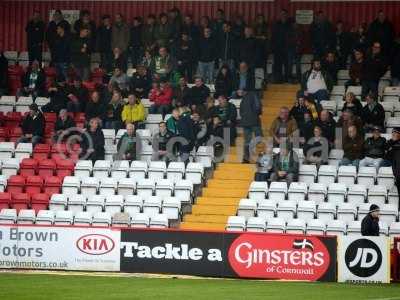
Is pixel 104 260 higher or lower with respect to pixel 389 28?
lower

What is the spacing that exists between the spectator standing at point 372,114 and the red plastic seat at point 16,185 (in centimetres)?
912

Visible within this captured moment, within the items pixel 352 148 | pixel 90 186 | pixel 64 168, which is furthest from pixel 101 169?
pixel 352 148

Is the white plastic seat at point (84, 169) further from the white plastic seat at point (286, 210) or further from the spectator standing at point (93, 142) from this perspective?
the white plastic seat at point (286, 210)

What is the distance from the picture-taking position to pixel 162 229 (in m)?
24.4

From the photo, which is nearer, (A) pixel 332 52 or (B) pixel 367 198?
(B) pixel 367 198

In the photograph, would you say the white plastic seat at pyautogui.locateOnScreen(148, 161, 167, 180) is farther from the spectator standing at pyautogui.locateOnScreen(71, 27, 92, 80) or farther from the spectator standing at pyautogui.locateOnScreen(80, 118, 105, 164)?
the spectator standing at pyautogui.locateOnScreen(71, 27, 92, 80)

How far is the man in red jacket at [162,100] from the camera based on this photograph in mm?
31578

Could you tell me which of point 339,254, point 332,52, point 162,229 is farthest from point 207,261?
point 332,52

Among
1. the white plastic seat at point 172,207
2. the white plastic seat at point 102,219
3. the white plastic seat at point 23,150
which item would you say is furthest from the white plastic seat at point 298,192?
the white plastic seat at point 23,150

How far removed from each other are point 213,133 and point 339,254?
24.5 feet

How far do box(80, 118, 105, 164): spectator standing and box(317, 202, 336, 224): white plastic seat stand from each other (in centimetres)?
667

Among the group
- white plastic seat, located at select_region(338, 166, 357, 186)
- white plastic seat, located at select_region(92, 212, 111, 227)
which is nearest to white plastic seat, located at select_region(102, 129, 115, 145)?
white plastic seat, located at select_region(92, 212, 111, 227)

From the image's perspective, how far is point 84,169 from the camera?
97.9 feet

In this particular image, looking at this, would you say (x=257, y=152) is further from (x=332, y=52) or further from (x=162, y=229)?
(x=162, y=229)
